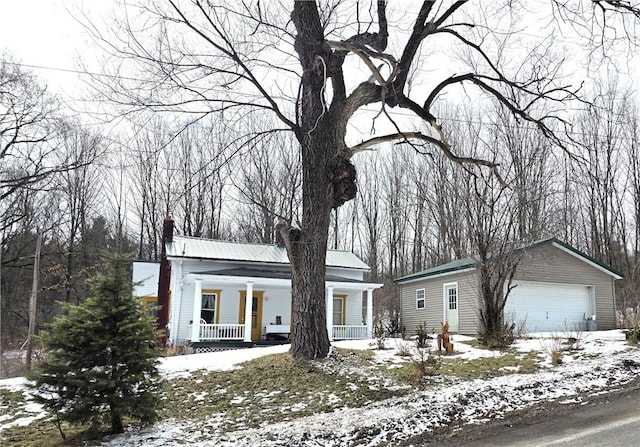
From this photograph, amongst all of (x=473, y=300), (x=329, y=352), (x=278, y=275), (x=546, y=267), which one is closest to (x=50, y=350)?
(x=329, y=352)

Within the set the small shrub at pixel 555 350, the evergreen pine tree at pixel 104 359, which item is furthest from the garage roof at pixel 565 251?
the evergreen pine tree at pixel 104 359

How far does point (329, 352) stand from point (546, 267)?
12216 mm

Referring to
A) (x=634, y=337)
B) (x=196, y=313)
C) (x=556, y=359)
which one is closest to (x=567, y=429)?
(x=556, y=359)

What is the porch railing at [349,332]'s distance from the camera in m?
19.3

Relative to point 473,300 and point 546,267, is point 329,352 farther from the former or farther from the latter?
point 546,267

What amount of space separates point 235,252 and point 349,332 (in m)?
5.75

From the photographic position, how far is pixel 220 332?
17812 mm

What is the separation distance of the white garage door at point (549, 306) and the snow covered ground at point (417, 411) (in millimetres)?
8549

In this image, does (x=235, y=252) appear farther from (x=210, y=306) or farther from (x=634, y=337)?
(x=634, y=337)

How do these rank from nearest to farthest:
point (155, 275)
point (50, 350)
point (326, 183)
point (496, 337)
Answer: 1. point (50, 350)
2. point (326, 183)
3. point (496, 337)
4. point (155, 275)

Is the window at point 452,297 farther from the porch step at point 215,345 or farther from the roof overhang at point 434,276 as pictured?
the porch step at point 215,345

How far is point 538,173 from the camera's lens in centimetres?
1506

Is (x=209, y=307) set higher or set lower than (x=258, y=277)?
lower

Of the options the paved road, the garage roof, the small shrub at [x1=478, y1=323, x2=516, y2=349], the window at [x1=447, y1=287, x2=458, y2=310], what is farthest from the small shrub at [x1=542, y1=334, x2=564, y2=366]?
the window at [x1=447, y1=287, x2=458, y2=310]
